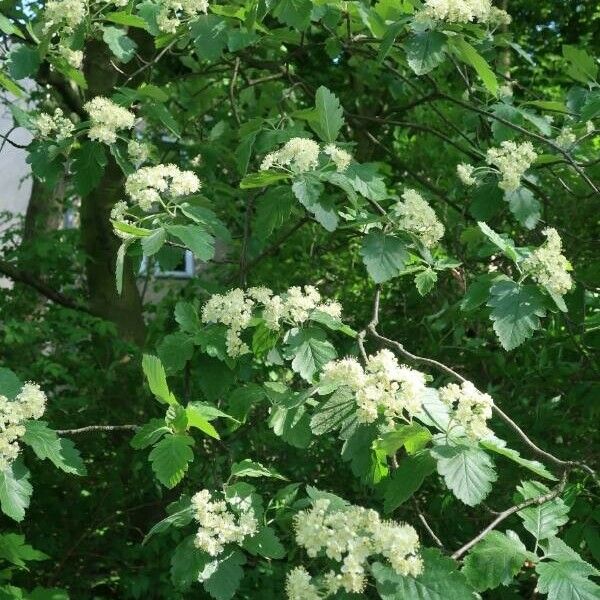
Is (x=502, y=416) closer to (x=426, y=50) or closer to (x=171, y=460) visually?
(x=171, y=460)

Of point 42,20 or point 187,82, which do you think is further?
point 187,82

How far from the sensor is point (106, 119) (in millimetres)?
3010

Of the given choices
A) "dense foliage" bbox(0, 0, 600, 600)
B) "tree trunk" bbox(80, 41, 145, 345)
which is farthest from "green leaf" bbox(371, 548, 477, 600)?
"tree trunk" bbox(80, 41, 145, 345)

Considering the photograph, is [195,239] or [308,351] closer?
[308,351]

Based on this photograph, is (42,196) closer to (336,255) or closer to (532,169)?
(336,255)

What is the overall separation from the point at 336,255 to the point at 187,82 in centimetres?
121

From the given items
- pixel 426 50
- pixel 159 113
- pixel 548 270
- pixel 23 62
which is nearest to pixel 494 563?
pixel 548 270

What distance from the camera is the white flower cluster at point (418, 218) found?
258 centimetres

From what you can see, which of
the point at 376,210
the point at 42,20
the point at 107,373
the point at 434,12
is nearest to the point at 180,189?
the point at 376,210

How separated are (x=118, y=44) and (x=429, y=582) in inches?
86.2

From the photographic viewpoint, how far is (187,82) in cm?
501

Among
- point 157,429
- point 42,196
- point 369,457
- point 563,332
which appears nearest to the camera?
point 369,457

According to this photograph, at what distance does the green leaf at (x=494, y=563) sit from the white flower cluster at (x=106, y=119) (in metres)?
1.75

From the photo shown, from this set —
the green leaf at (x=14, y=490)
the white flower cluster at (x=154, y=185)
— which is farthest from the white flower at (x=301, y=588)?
the white flower cluster at (x=154, y=185)
